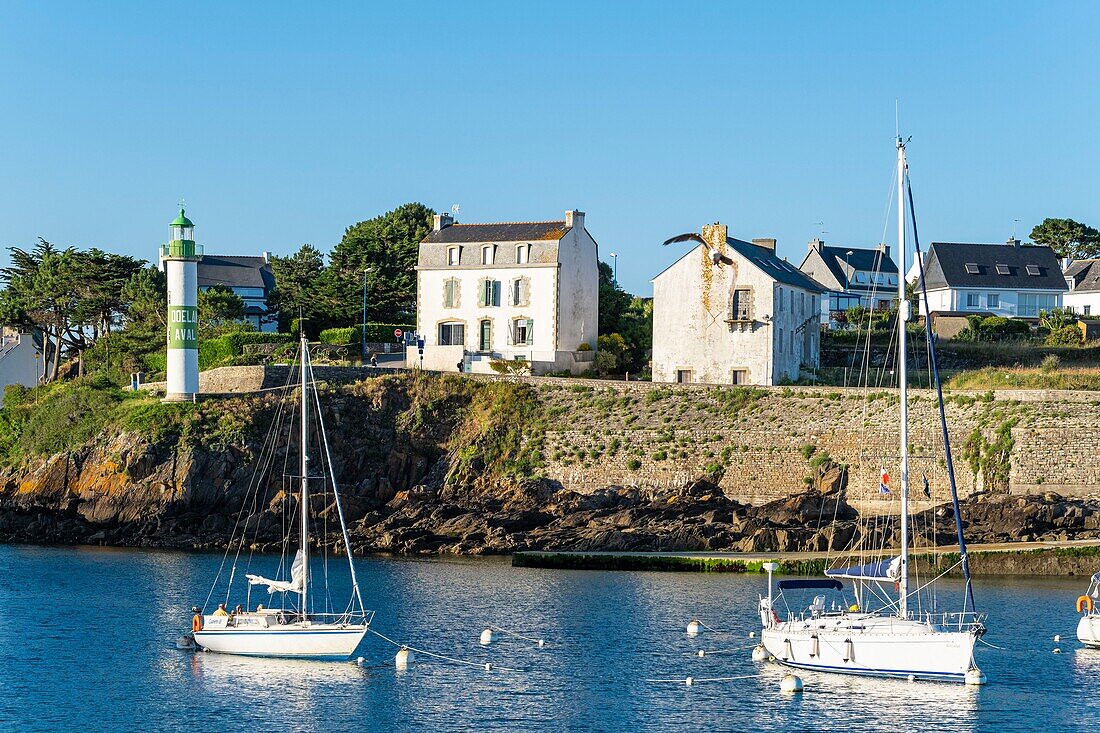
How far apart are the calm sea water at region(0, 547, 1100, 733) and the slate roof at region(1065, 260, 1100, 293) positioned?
179ft

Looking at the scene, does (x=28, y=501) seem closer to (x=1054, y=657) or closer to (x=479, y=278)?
(x=479, y=278)

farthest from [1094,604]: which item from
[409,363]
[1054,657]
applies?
[409,363]

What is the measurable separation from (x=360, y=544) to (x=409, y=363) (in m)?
18.9

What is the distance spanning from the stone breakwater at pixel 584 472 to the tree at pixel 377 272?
17.8 meters

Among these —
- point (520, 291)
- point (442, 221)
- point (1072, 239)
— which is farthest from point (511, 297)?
point (1072, 239)

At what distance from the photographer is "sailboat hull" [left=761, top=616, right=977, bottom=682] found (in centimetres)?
3403

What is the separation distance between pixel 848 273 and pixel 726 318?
150 feet

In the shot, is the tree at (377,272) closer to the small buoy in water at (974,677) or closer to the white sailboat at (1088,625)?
the white sailboat at (1088,625)

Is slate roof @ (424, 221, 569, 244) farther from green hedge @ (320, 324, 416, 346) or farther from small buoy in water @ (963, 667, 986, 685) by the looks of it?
small buoy in water @ (963, 667, 986, 685)

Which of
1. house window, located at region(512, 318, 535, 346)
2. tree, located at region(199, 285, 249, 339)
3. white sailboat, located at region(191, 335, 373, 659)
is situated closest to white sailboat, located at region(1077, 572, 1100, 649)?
white sailboat, located at region(191, 335, 373, 659)

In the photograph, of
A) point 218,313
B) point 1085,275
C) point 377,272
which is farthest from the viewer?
point 1085,275

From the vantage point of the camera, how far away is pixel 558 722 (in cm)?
3139

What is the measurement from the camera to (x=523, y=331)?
7656cm

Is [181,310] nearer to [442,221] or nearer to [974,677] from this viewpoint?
[442,221]
